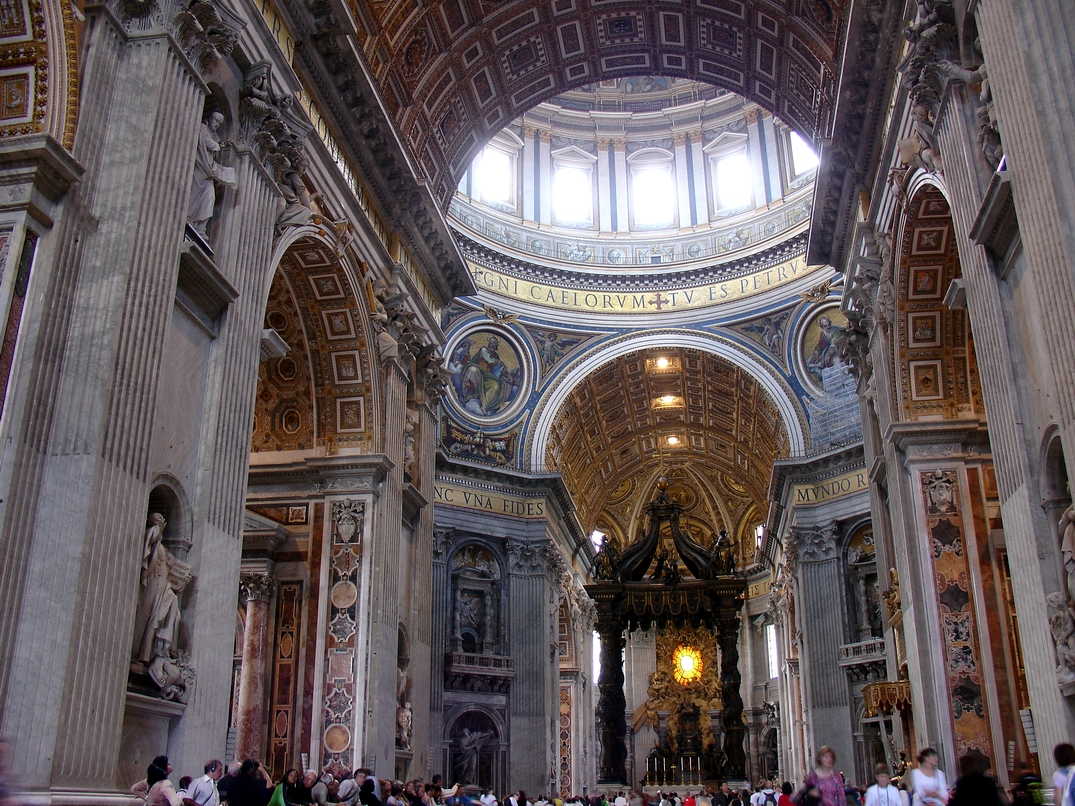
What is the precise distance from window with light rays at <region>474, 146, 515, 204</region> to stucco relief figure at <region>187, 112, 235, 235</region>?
67.0 feet

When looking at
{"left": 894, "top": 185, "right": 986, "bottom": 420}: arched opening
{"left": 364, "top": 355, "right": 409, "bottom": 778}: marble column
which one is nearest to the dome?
{"left": 364, "top": 355, "right": 409, "bottom": 778}: marble column

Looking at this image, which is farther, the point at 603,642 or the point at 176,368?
the point at 603,642

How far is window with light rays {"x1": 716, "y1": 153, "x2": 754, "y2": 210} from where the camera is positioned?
30766 mm

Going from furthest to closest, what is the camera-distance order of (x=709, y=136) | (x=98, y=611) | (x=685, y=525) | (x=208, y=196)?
(x=685, y=525) → (x=709, y=136) → (x=208, y=196) → (x=98, y=611)

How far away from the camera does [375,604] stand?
13.7m

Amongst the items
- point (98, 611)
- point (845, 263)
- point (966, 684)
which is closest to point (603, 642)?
point (845, 263)

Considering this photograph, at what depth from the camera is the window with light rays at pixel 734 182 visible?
101 feet

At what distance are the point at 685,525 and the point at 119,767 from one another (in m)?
36.2

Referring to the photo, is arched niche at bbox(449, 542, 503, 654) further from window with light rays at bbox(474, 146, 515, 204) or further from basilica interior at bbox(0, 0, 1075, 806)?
window with light rays at bbox(474, 146, 515, 204)

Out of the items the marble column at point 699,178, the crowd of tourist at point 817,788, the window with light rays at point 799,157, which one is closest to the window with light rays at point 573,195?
the marble column at point 699,178

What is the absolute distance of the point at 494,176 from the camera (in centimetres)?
3056

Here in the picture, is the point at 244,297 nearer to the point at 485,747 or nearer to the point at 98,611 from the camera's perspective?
the point at 98,611

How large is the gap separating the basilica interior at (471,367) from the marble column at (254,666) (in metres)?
0.05

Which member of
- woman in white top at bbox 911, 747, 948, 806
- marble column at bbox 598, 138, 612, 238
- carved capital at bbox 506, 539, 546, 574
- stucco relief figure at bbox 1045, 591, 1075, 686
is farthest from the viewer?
marble column at bbox 598, 138, 612, 238
